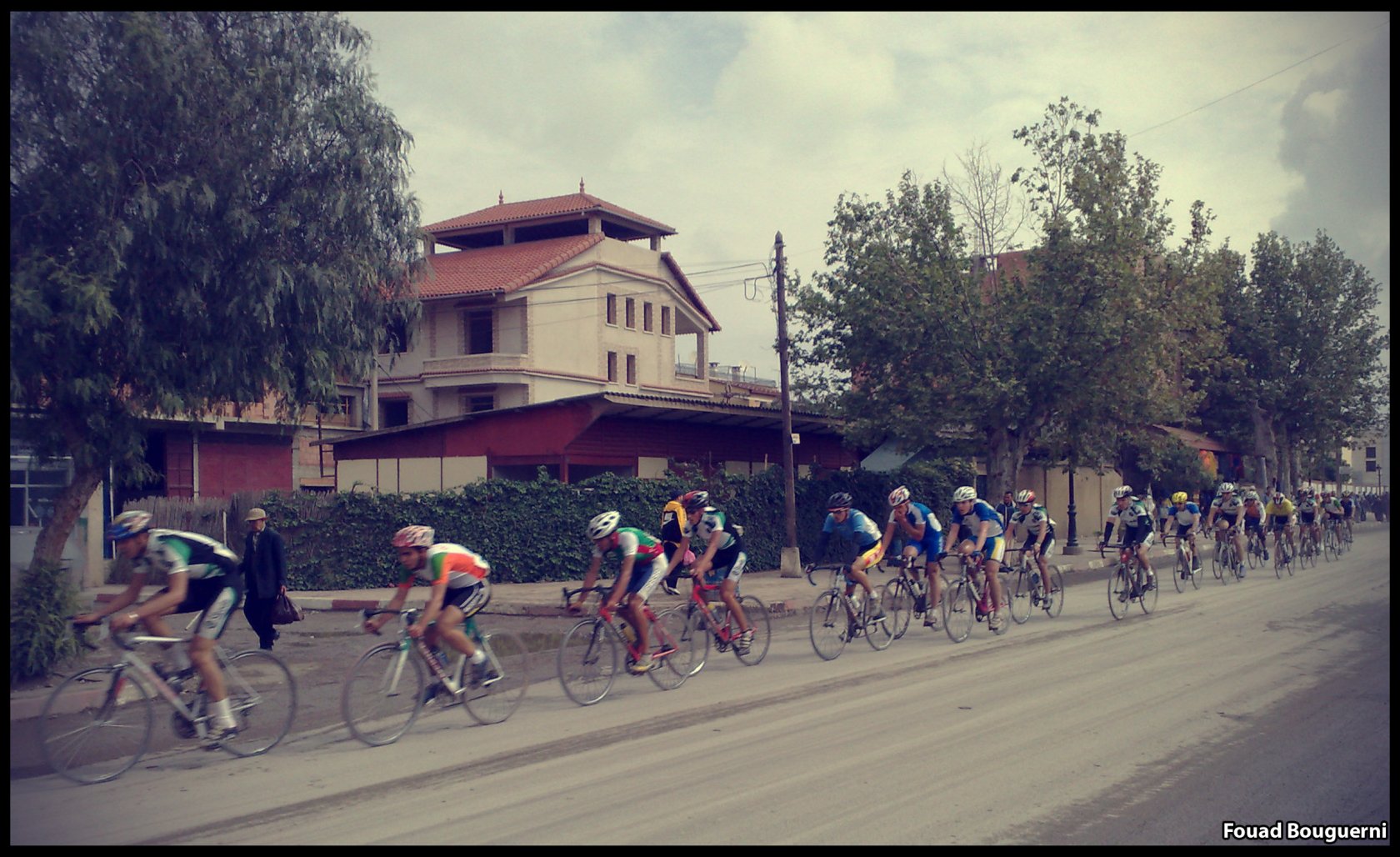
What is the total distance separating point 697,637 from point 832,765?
4081mm

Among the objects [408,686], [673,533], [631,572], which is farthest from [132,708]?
[673,533]

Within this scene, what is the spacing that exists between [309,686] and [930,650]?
7.13 m

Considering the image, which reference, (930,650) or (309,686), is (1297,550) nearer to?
(930,650)

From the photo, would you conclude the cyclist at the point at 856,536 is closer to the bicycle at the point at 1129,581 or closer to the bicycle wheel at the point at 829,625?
the bicycle wheel at the point at 829,625

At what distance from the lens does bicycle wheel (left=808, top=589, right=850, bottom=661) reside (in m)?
12.7

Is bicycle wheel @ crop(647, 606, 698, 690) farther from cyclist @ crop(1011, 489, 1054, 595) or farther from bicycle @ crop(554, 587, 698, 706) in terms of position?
cyclist @ crop(1011, 489, 1054, 595)

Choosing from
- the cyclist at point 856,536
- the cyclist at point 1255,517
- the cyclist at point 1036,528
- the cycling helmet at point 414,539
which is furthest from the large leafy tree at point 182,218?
the cyclist at point 1255,517

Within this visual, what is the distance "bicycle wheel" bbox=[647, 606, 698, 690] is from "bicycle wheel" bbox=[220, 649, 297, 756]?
3.45m

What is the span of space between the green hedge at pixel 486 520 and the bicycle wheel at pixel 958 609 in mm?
11015

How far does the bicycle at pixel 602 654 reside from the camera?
999 centimetres

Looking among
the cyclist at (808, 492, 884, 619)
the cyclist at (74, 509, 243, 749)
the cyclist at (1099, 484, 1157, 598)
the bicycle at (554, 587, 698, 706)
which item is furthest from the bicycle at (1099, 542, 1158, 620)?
the cyclist at (74, 509, 243, 749)

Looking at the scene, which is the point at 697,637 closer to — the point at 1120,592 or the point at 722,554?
the point at 722,554

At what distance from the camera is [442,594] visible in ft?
27.6
